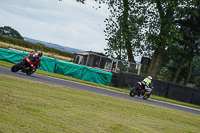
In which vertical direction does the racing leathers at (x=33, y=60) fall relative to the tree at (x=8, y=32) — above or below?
below

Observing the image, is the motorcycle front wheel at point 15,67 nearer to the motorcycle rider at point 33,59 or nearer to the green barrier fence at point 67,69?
the motorcycle rider at point 33,59

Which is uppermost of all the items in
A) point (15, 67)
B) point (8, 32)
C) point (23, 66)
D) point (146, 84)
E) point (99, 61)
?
point (8, 32)

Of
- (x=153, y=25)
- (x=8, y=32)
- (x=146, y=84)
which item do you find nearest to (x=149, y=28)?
(x=153, y=25)

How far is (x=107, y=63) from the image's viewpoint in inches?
1280

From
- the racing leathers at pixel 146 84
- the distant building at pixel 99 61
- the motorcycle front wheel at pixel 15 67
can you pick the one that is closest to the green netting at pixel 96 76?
the distant building at pixel 99 61

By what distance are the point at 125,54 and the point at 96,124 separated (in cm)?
2579

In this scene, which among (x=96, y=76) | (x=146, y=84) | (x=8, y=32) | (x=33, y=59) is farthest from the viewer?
(x=8, y=32)

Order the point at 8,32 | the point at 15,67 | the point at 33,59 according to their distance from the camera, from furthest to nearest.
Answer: the point at 8,32, the point at 33,59, the point at 15,67

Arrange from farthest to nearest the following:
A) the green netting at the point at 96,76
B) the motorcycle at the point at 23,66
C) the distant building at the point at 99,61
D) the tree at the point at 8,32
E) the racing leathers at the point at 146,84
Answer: the tree at the point at 8,32, the distant building at the point at 99,61, the green netting at the point at 96,76, the racing leathers at the point at 146,84, the motorcycle at the point at 23,66

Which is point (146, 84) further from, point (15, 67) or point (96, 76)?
point (15, 67)

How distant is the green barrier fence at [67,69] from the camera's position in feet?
81.8

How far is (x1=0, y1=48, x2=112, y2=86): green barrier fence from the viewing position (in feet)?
81.8

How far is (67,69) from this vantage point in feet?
84.3

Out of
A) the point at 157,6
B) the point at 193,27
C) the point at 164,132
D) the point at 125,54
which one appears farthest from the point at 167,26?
the point at 164,132
